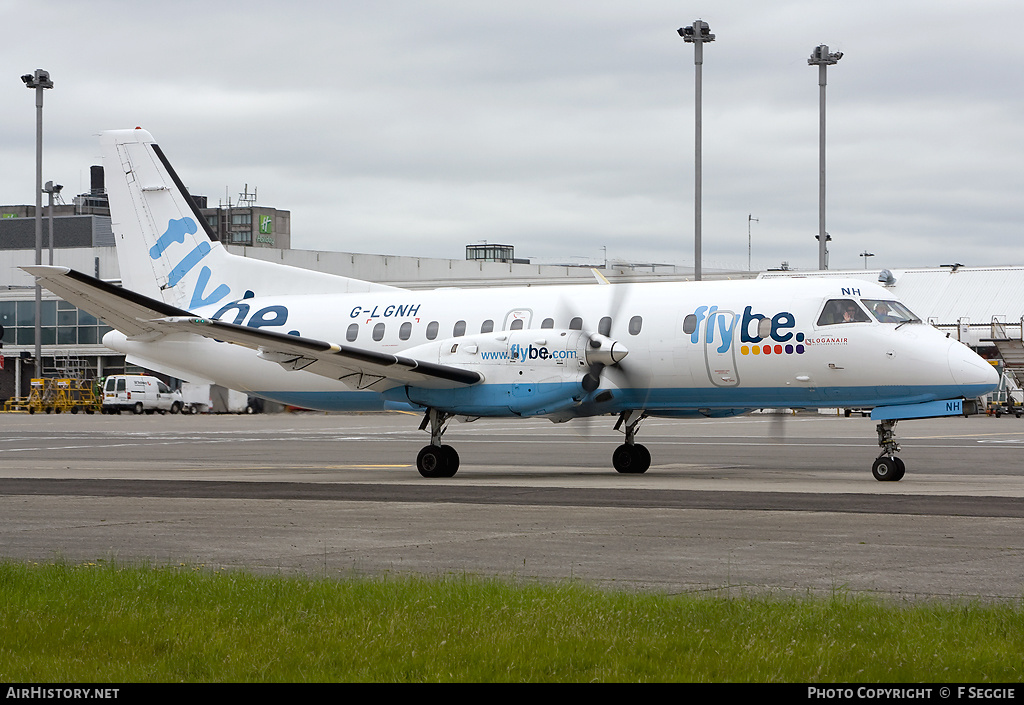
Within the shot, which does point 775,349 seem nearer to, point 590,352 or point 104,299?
point 590,352

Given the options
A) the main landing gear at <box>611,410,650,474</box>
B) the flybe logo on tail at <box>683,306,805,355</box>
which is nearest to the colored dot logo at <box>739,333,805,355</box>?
the flybe logo on tail at <box>683,306,805,355</box>

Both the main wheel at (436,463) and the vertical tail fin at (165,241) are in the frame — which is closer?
the main wheel at (436,463)

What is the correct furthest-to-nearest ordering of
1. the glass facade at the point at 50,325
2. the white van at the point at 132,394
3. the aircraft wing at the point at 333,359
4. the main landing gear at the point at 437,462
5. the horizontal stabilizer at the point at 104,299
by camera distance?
the glass facade at the point at 50,325 < the white van at the point at 132,394 < the main landing gear at the point at 437,462 < the aircraft wing at the point at 333,359 < the horizontal stabilizer at the point at 104,299

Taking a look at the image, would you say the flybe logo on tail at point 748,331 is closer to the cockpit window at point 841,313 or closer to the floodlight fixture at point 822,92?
the cockpit window at point 841,313

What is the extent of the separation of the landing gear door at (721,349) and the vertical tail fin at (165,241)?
862 cm

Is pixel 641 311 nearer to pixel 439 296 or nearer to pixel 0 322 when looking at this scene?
pixel 439 296

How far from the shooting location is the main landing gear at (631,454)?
73.4ft

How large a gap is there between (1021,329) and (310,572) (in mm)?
57072

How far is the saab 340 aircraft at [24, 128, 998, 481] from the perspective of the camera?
19.8 meters

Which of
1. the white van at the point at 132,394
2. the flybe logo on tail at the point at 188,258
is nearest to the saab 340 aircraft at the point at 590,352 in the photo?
the flybe logo on tail at the point at 188,258

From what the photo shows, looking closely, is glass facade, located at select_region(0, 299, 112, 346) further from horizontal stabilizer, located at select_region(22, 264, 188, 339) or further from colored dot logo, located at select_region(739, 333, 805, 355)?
colored dot logo, located at select_region(739, 333, 805, 355)

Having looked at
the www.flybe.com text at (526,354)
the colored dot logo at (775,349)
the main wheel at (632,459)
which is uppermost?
the colored dot logo at (775,349)

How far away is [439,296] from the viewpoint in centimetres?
2408
